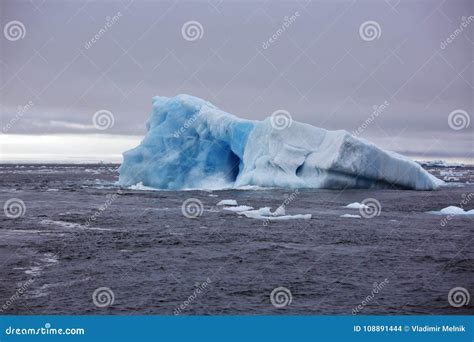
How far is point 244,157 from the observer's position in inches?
1048

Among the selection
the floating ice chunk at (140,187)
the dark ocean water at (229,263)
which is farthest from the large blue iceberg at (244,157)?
the dark ocean water at (229,263)

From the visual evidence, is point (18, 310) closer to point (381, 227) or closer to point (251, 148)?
point (381, 227)

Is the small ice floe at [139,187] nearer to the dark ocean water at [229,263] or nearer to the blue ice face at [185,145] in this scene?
the blue ice face at [185,145]

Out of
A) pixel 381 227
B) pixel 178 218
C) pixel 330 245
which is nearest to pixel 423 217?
pixel 381 227

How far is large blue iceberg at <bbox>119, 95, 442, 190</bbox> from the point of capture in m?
24.6

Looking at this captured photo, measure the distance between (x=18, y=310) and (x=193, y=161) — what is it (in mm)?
19231

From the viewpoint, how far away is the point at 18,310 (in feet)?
24.6

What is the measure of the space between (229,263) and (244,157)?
53.6ft

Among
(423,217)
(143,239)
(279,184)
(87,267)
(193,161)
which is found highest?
(193,161)

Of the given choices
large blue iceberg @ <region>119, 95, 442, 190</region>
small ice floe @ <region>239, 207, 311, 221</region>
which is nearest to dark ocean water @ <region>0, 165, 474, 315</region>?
small ice floe @ <region>239, 207, 311, 221</region>

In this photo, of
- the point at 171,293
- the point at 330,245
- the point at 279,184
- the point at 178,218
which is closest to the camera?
the point at 171,293

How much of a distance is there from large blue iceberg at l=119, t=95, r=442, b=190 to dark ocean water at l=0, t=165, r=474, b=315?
20.5 ft

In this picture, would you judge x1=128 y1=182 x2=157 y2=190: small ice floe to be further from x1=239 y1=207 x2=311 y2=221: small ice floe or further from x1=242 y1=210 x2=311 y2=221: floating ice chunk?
x1=242 y1=210 x2=311 y2=221: floating ice chunk

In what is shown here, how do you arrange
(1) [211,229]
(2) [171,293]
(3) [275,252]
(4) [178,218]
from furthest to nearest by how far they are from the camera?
(4) [178,218], (1) [211,229], (3) [275,252], (2) [171,293]
